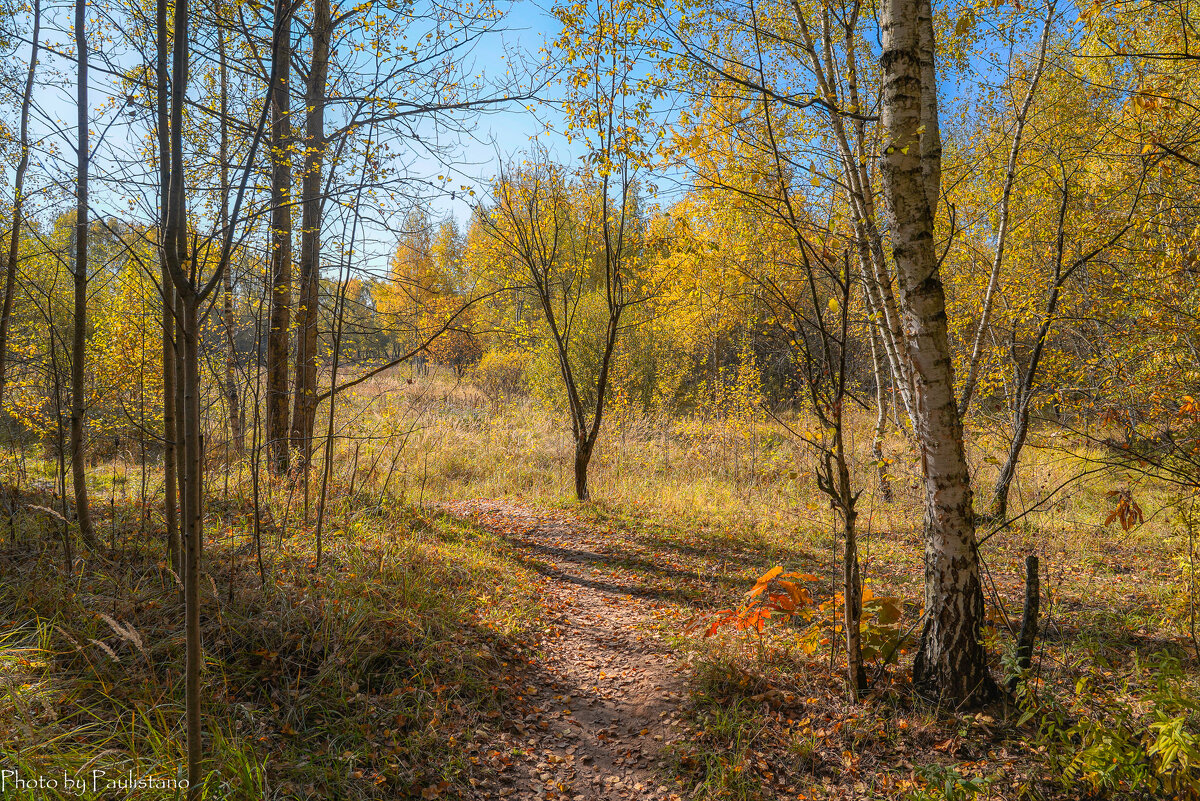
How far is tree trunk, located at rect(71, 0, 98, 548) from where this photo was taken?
116 inches

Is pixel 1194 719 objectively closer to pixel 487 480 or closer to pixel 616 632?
pixel 616 632

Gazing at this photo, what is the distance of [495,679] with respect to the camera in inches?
126

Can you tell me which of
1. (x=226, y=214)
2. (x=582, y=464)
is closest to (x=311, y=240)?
(x=226, y=214)

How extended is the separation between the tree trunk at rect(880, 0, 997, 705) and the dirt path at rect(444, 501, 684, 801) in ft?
4.92

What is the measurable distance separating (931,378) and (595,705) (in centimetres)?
262

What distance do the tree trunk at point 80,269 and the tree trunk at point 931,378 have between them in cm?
415

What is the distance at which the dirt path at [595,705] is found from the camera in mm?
2582

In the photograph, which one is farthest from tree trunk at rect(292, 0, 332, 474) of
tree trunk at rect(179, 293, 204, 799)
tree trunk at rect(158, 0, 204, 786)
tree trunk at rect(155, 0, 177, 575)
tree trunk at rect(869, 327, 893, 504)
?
tree trunk at rect(869, 327, 893, 504)

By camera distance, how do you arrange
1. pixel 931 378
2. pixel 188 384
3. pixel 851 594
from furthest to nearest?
pixel 851 594 → pixel 931 378 → pixel 188 384

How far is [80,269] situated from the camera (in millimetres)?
3105

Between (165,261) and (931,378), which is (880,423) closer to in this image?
(931,378)

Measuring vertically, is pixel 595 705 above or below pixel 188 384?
below

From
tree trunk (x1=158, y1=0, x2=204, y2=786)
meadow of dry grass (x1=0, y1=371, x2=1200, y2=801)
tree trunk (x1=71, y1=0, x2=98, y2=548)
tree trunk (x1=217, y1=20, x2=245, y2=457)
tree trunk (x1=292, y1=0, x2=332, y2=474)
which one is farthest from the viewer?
tree trunk (x1=292, y1=0, x2=332, y2=474)

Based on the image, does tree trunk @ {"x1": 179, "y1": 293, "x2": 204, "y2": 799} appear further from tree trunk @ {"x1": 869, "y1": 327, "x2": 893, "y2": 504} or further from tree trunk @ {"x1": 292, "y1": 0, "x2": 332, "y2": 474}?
tree trunk @ {"x1": 869, "y1": 327, "x2": 893, "y2": 504}
